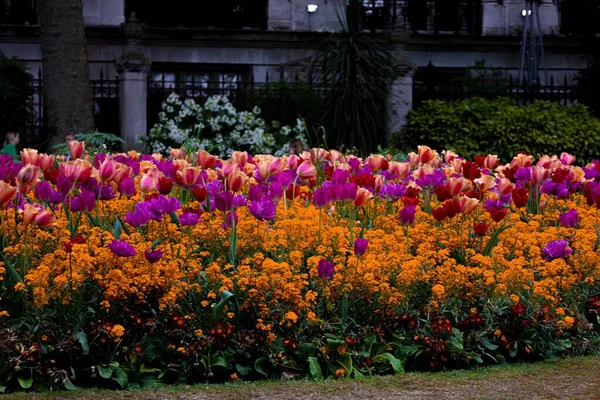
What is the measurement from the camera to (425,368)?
6.12 m

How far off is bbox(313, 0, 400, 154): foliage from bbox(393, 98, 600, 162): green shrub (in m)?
0.84

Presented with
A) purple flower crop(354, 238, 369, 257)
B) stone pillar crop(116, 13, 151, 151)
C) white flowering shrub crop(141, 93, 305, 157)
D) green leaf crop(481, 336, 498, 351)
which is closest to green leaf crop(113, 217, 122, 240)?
purple flower crop(354, 238, 369, 257)

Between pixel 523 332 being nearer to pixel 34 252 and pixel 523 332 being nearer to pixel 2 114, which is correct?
pixel 34 252

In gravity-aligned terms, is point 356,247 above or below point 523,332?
above

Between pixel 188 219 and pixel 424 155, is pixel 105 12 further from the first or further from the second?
pixel 188 219

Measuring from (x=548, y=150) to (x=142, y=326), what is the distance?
17.2m

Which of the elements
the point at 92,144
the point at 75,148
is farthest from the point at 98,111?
the point at 75,148

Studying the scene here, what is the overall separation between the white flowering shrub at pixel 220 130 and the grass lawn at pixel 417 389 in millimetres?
15143

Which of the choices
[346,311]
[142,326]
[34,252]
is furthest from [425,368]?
[34,252]

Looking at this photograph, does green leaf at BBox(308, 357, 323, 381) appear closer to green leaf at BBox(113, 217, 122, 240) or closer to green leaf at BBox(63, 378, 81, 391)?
green leaf at BBox(63, 378, 81, 391)

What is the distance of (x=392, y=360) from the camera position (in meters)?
5.92

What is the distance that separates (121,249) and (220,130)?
15695 mm

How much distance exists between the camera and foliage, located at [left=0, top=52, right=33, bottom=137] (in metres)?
22.0

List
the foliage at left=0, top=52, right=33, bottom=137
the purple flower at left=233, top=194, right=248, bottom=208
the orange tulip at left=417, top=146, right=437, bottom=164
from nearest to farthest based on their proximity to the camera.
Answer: the purple flower at left=233, top=194, right=248, bottom=208 → the orange tulip at left=417, top=146, right=437, bottom=164 → the foliage at left=0, top=52, right=33, bottom=137
